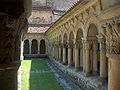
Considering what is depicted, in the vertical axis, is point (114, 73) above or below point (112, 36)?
below

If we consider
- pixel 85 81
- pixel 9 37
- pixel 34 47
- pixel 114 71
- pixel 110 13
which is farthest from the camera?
pixel 34 47

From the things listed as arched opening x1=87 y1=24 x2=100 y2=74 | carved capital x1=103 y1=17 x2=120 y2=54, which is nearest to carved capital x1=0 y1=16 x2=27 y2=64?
carved capital x1=103 y1=17 x2=120 y2=54

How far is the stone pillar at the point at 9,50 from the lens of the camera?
10.5ft

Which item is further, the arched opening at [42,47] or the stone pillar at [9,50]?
the arched opening at [42,47]

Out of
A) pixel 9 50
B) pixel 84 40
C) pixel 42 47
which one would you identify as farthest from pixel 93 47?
pixel 42 47

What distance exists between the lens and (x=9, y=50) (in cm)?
344

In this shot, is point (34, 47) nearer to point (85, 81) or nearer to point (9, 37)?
point (85, 81)

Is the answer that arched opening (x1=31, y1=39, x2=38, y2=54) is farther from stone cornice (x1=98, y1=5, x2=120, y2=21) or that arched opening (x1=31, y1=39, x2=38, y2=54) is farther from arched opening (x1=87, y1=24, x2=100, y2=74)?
stone cornice (x1=98, y1=5, x2=120, y2=21)

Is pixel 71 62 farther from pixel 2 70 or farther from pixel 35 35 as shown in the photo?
pixel 35 35

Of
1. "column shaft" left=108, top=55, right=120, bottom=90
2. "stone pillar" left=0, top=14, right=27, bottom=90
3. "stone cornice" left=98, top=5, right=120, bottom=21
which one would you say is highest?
"stone cornice" left=98, top=5, right=120, bottom=21

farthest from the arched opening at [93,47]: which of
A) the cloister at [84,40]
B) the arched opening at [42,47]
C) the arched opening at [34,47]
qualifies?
the arched opening at [34,47]

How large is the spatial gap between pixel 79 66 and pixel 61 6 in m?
36.3

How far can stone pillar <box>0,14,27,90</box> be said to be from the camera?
3.21 m

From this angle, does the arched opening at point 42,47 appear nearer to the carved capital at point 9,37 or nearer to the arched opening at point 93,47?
the arched opening at point 93,47
